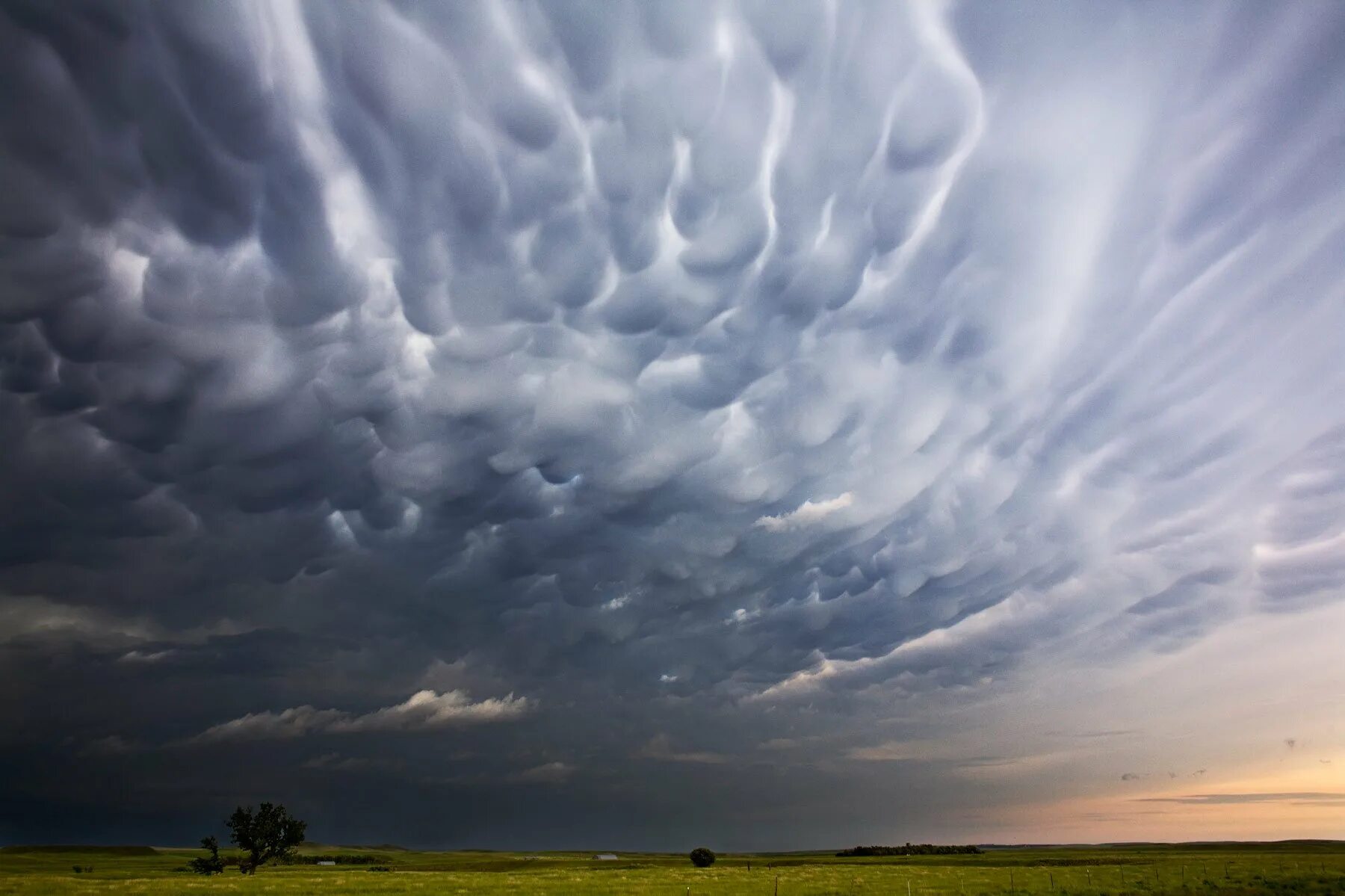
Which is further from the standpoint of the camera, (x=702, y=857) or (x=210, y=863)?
(x=702, y=857)

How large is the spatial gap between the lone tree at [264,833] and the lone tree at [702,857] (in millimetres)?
71291

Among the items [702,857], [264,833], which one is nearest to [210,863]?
[264,833]

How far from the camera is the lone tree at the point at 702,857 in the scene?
15162 centimetres

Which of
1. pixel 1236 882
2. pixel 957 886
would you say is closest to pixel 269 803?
pixel 957 886

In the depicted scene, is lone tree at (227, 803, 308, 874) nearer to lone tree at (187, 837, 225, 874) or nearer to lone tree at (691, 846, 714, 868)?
lone tree at (187, 837, 225, 874)

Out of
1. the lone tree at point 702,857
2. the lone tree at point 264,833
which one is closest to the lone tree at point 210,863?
the lone tree at point 264,833

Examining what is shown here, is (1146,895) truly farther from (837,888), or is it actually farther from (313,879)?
(313,879)

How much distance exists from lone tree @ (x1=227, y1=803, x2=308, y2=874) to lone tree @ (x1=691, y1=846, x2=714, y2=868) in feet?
234

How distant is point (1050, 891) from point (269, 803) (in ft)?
356

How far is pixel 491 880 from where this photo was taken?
86.7 m

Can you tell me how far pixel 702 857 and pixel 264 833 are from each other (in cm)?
7889

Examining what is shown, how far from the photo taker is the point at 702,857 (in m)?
153

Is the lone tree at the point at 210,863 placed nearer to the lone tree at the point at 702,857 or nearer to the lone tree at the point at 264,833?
the lone tree at the point at 264,833

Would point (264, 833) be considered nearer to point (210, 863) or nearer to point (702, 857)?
point (210, 863)
